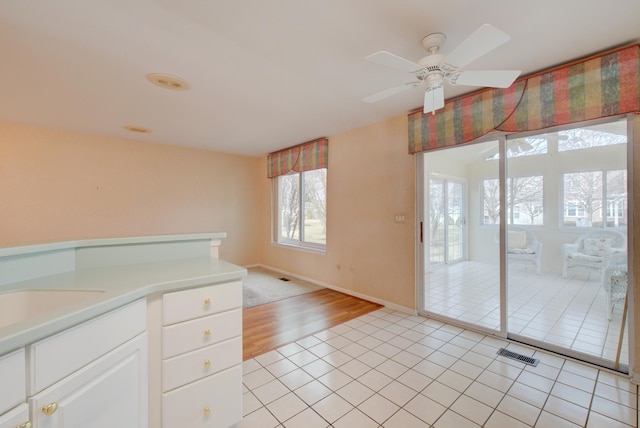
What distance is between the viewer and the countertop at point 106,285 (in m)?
0.79

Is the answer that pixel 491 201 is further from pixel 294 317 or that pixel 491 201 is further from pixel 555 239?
pixel 294 317

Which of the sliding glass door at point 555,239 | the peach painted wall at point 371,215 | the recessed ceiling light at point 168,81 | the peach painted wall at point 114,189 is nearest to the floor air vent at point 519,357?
the sliding glass door at point 555,239

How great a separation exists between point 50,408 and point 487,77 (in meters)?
2.56

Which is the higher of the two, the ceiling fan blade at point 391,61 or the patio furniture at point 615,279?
the ceiling fan blade at point 391,61

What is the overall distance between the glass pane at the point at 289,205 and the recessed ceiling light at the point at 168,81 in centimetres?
284

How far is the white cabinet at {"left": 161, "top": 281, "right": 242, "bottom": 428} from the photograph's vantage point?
4.46 ft

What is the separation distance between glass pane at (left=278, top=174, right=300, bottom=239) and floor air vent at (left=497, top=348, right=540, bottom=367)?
3605 millimetres

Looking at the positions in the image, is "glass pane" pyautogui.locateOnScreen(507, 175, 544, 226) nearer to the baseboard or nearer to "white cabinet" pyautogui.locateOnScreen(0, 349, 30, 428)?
the baseboard

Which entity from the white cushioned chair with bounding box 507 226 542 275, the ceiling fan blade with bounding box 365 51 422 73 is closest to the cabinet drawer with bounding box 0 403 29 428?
the ceiling fan blade with bounding box 365 51 422 73

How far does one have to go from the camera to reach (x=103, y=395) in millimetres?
1055

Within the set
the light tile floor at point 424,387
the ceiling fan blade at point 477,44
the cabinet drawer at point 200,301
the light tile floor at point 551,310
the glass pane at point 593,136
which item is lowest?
the light tile floor at point 424,387

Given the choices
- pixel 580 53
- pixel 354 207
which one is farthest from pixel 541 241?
pixel 354 207

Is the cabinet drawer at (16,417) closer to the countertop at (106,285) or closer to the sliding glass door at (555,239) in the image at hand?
the countertop at (106,285)

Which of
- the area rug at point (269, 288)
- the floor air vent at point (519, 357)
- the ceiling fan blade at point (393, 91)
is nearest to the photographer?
the ceiling fan blade at point (393, 91)
